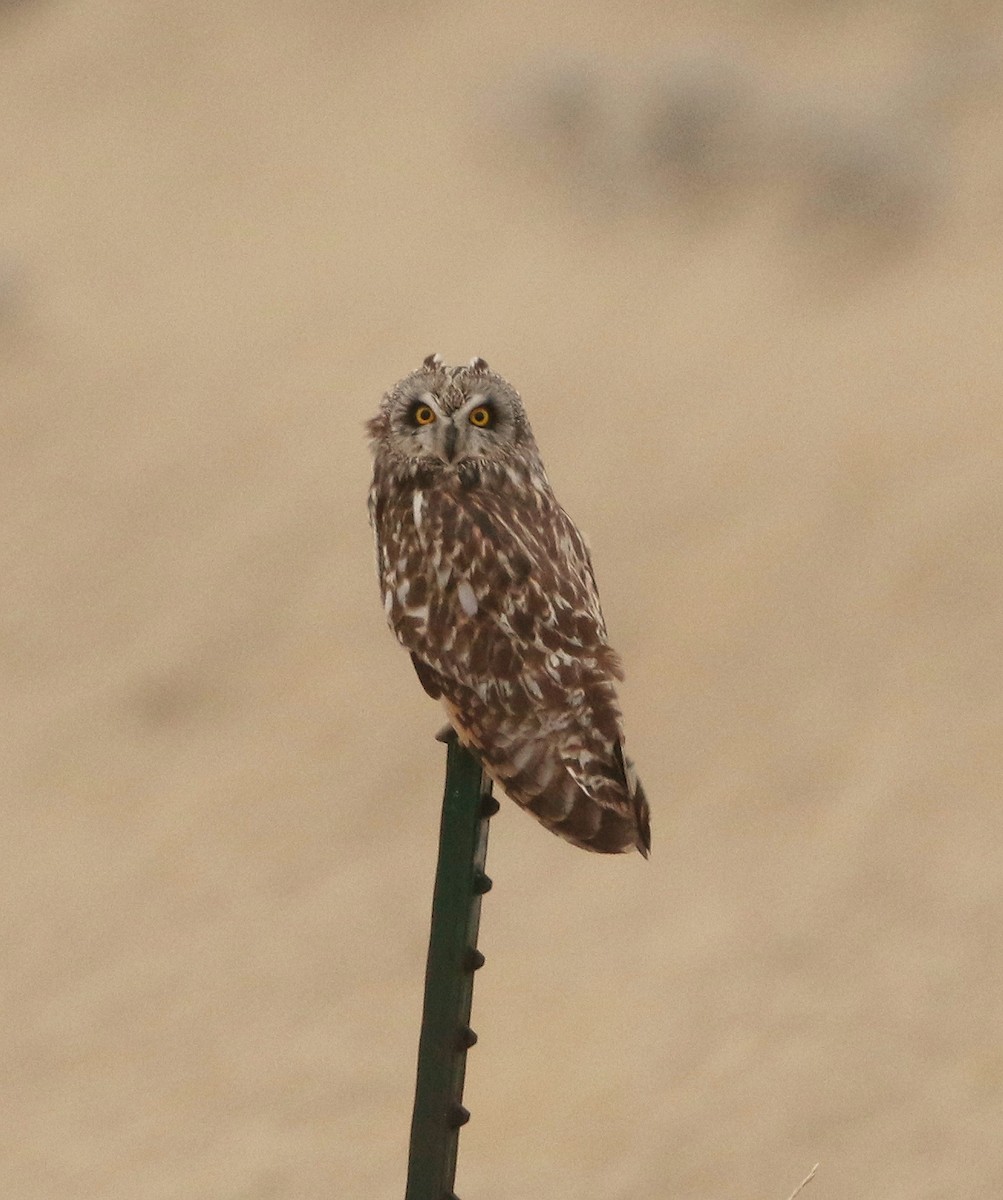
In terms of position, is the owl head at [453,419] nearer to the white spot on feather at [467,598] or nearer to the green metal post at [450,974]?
the white spot on feather at [467,598]

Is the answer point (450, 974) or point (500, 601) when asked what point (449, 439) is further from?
point (450, 974)

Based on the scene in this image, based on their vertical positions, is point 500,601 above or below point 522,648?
above

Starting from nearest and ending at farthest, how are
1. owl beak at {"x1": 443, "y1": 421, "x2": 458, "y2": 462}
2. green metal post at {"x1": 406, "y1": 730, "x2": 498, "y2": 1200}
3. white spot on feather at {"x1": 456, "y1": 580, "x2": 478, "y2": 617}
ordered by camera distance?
green metal post at {"x1": 406, "y1": 730, "x2": 498, "y2": 1200} → white spot on feather at {"x1": 456, "y1": 580, "x2": 478, "y2": 617} → owl beak at {"x1": 443, "y1": 421, "x2": 458, "y2": 462}

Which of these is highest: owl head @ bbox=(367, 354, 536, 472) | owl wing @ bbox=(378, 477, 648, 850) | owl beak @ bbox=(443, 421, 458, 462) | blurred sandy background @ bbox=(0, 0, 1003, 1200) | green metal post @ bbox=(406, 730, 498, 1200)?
blurred sandy background @ bbox=(0, 0, 1003, 1200)

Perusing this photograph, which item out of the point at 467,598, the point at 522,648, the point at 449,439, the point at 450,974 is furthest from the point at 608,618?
the point at 450,974

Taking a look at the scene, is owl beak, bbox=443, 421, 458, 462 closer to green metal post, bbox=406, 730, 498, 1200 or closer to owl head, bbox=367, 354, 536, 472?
owl head, bbox=367, 354, 536, 472

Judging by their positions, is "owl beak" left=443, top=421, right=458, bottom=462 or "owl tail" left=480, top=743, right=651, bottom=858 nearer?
"owl tail" left=480, top=743, right=651, bottom=858

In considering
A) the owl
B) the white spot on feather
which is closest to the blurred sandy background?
the owl

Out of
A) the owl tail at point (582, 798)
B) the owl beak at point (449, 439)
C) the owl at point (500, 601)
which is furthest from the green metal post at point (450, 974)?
the owl beak at point (449, 439)
